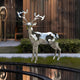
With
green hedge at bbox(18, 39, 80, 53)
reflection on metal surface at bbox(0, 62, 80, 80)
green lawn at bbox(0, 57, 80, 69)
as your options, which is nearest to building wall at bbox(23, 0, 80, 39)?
green hedge at bbox(18, 39, 80, 53)

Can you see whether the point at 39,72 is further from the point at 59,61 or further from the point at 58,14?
the point at 58,14

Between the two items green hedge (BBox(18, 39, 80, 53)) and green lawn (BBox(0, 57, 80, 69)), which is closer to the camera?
green lawn (BBox(0, 57, 80, 69))

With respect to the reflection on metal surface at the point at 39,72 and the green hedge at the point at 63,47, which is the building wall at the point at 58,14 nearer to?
the green hedge at the point at 63,47

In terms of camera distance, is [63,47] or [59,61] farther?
[63,47]

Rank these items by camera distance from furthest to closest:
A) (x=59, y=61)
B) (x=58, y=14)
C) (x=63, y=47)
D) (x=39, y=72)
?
(x=58, y=14), (x=63, y=47), (x=59, y=61), (x=39, y=72)

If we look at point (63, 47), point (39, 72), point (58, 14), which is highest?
point (58, 14)

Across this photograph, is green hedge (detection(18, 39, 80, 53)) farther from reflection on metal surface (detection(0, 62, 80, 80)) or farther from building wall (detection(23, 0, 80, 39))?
reflection on metal surface (detection(0, 62, 80, 80))

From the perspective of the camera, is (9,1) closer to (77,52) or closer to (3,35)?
(3,35)

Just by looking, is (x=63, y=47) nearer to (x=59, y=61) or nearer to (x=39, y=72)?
(x=59, y=61)

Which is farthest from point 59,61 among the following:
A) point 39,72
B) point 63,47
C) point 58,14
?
point 58,14

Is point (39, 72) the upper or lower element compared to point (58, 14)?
lower

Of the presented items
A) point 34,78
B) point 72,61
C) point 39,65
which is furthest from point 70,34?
point 34,78

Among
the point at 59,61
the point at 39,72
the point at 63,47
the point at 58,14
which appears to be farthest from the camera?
the point at 58,14

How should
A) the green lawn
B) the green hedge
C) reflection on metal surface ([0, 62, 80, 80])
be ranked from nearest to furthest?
reflection on metal surface ([0, 62, 80, 80]), the green lawn, the green hedge
